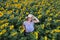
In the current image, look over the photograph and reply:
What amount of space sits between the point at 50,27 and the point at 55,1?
3.42 m

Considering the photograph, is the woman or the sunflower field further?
the woman

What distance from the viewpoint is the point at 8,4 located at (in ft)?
32.2

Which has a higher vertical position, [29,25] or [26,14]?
[26,14]

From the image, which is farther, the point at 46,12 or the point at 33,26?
the point at 46,12

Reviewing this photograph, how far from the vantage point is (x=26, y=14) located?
847cm

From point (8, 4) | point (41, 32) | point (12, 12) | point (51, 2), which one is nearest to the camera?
point (41, 32)

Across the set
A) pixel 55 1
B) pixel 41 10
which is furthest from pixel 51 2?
pixel 41 10

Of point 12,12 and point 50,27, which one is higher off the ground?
point 12,12

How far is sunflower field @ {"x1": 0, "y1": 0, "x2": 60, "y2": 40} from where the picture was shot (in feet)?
21.8

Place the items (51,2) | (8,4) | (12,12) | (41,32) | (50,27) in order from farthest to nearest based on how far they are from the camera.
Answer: (51,2)
(8,4)
(12,12)
(50,27)
(41,32)

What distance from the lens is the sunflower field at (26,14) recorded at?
6.65 metres

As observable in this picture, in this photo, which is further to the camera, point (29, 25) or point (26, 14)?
point (26, 14)

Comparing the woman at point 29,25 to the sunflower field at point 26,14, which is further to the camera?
the woman at point 29,25

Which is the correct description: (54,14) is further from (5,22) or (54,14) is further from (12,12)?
(5,22)
